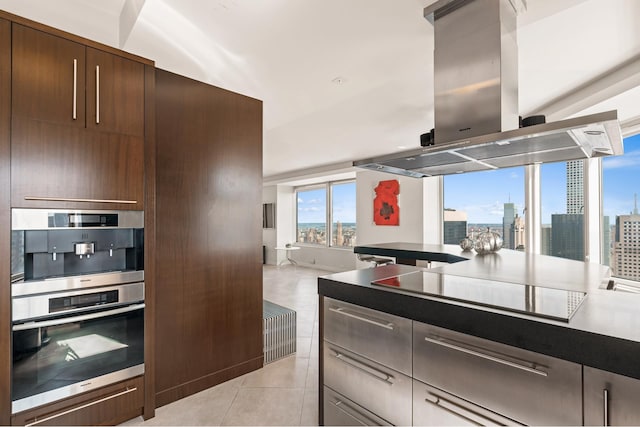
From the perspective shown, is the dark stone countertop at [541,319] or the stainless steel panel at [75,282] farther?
the stainless steel panel at [75,282]

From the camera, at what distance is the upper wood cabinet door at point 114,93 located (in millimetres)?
1755

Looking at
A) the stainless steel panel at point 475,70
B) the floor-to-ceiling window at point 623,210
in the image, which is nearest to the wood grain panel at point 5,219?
the stainless steel panel at point 475,70

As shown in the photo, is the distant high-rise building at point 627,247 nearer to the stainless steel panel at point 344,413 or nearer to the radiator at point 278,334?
the stainless steel panel at point 344,413

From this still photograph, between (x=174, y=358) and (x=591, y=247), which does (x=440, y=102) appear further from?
(x=591, y=247)

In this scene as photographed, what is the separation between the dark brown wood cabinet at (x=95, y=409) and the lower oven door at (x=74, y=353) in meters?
0.04

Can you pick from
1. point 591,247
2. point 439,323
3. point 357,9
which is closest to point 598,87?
point 591,247

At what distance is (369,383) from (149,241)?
1588 millimetres

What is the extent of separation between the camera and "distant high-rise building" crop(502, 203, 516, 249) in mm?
4473

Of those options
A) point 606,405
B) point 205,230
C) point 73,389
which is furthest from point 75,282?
point 606,405

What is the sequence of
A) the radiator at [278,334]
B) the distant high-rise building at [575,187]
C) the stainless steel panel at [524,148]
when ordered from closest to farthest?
the stainless steel panel at [524,148] < the radiator at [278,334] < the distant high-rise building at [575,187]

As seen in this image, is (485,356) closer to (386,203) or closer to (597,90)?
(597,90)

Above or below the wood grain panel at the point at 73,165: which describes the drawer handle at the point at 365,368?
below

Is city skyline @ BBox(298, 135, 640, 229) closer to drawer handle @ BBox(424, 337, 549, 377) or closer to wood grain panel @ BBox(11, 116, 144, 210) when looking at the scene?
drawer handle @ BBox(424, 337, 549, 377)

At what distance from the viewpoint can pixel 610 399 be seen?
2.84ft
